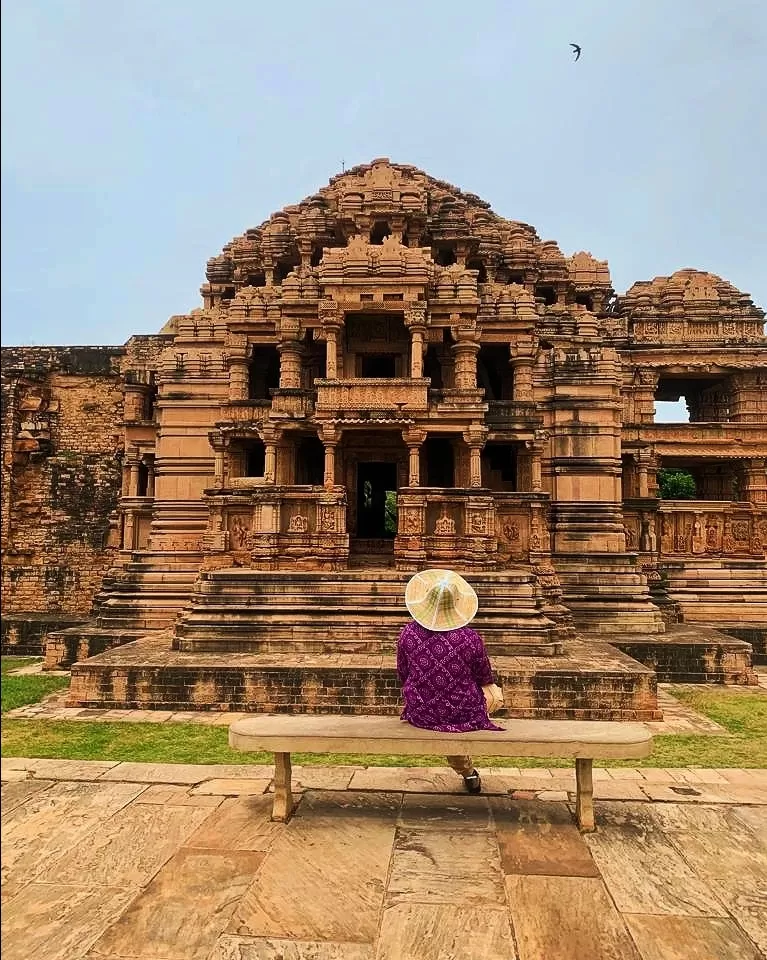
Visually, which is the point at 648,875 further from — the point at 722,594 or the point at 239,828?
the point at 722,594

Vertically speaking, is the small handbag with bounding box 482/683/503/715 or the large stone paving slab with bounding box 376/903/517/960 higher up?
→ the small handbag with bounding box 482/683/503/715

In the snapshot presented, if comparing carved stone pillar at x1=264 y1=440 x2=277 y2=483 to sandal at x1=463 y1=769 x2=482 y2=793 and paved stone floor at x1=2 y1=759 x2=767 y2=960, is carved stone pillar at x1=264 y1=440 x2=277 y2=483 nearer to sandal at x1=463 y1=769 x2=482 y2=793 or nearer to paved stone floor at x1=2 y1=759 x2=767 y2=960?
paved stone floor at x1=2 y1=759 x2=767 y2=960

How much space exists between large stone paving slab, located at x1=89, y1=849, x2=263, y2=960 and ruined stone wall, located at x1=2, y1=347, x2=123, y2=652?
18.9 metres

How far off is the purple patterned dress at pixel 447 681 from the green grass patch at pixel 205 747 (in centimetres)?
221

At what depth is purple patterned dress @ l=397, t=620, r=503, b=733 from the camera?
557cm

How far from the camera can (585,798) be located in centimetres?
549

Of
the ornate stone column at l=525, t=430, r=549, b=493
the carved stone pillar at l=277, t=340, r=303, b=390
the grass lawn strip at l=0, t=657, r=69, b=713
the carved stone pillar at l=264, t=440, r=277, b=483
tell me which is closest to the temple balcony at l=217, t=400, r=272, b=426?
the carved stone pillar at l=277, t=340, r=303, b=390

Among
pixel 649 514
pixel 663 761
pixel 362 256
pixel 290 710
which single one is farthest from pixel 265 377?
pixel 663 761

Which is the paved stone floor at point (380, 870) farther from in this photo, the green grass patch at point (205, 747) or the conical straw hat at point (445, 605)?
the conical straw hat at point (445, 605)

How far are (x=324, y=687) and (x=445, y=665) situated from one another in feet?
16.7

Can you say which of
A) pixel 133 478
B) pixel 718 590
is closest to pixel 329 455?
pixel 133 478

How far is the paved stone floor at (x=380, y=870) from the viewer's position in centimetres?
388

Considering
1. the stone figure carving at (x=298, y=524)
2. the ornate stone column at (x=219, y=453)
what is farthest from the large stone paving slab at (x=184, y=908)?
the ornate stone column at (x=219, y=453)

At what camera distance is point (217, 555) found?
→ 1422cm
